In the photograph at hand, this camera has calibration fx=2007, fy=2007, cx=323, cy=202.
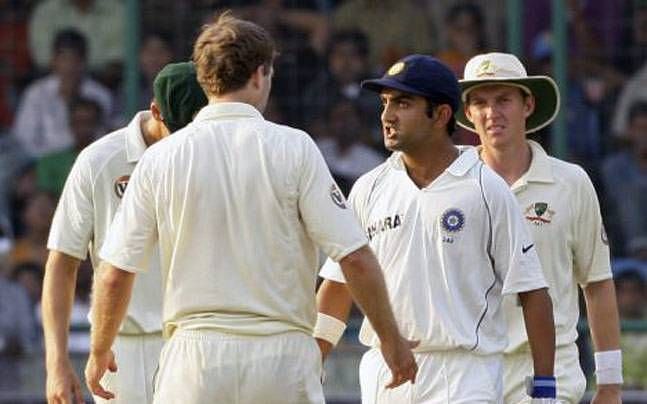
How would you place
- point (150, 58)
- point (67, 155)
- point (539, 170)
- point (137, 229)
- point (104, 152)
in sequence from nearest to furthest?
1. point (137, 229)
2. point (104, 152)
3. point (539, 170)
4. point (150, 58)
5. point (67, 155)

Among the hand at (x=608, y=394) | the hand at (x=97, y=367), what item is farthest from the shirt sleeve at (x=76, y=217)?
the hand at (x=608, y=394)

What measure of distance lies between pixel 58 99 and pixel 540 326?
22.6 ft

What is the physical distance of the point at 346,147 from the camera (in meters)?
12.9

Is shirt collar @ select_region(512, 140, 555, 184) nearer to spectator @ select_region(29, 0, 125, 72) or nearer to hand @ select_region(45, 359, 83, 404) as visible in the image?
hand @ select_region(45, 359, 83, 404)

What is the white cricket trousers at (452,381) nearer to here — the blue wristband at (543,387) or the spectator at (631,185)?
the blue wristband at (543,387)

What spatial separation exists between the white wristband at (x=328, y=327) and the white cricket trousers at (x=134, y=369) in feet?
2.84

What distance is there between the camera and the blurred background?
12812 mm

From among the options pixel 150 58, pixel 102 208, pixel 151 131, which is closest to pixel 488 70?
pixel 151 131

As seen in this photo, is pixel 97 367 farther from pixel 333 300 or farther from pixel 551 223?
pixel 551 223

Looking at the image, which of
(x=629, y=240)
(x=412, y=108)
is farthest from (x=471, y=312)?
(x=629, y=240)

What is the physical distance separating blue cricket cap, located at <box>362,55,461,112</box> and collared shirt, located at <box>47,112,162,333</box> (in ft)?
3.69

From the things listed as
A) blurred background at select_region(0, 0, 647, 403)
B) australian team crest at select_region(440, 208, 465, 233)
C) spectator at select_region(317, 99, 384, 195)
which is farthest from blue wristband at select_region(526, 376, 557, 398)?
spectator at select_region(317, 99, 384, 195)

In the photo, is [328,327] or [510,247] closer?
[510,247]

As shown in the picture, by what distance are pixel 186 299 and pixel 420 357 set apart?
3.53ft
